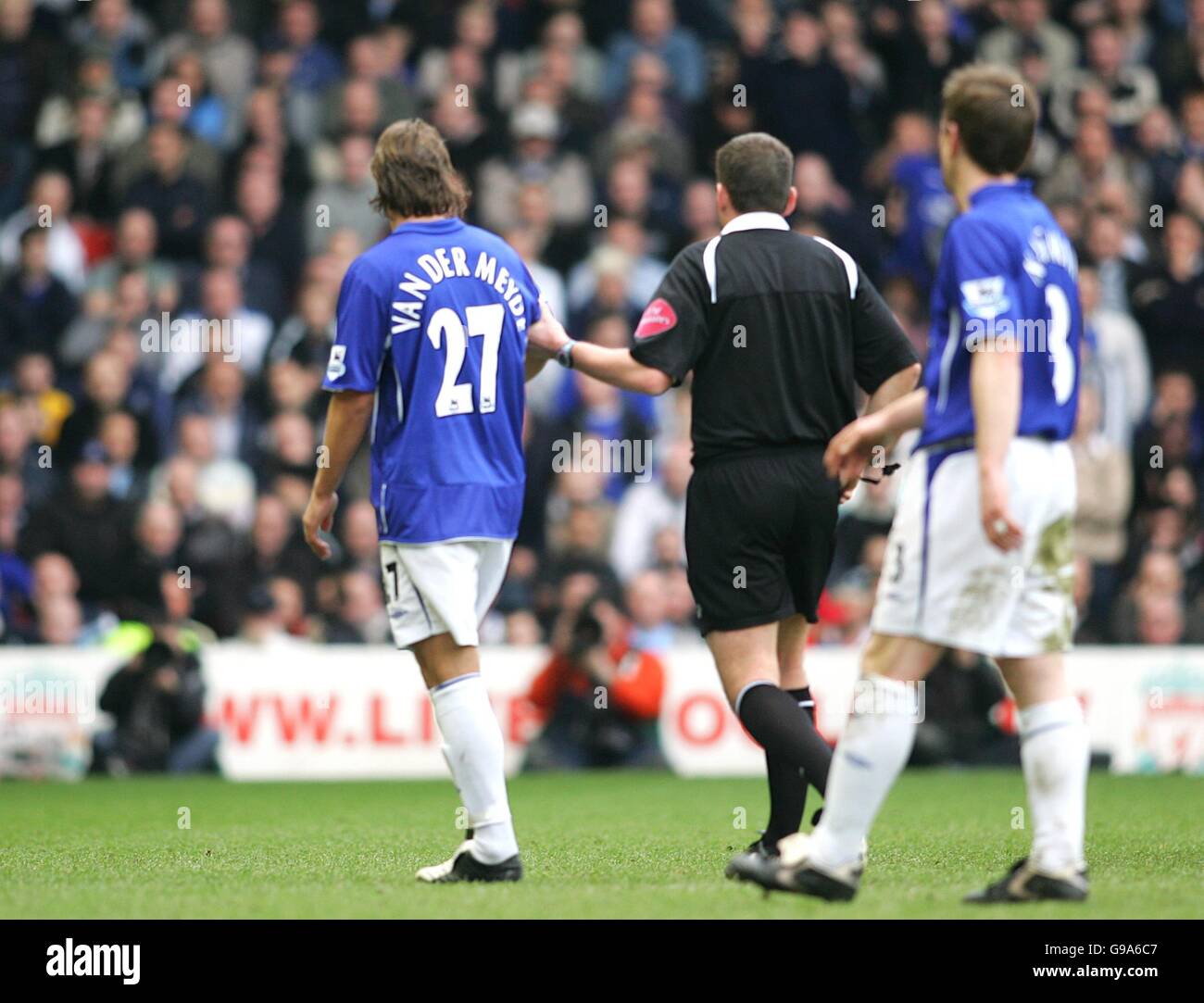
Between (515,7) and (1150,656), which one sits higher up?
(515,7)

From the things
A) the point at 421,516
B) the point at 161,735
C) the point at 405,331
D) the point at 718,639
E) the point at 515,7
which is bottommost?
the point at 161,735

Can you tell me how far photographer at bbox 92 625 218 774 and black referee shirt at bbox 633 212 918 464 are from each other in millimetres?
6843

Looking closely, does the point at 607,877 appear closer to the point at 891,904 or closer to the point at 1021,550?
the point at 891,904

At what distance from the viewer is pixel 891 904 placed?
18.7ft

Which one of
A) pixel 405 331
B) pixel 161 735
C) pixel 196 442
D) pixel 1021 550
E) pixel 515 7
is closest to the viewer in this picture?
pixel 1021 550

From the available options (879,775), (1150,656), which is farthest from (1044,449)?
(1150,656)

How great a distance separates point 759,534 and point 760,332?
2.17 feet

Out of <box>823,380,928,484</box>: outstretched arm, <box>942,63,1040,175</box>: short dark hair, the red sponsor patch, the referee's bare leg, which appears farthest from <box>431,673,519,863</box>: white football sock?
<box>942,63,1040,175</box>: short dark hair

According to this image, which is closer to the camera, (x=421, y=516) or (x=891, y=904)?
(x=891, y=904)

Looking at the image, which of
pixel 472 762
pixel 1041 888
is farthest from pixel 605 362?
pixel 1041 888

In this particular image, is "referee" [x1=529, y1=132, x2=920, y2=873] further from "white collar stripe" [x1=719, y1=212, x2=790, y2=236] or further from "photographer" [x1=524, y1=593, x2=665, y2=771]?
"photographer" [x1=524, y1=593, x2=665, y2=771]

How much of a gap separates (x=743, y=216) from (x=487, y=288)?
0.93 meters

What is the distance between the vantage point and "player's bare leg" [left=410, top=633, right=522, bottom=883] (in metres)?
6.54

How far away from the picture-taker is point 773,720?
6543 millimetres
